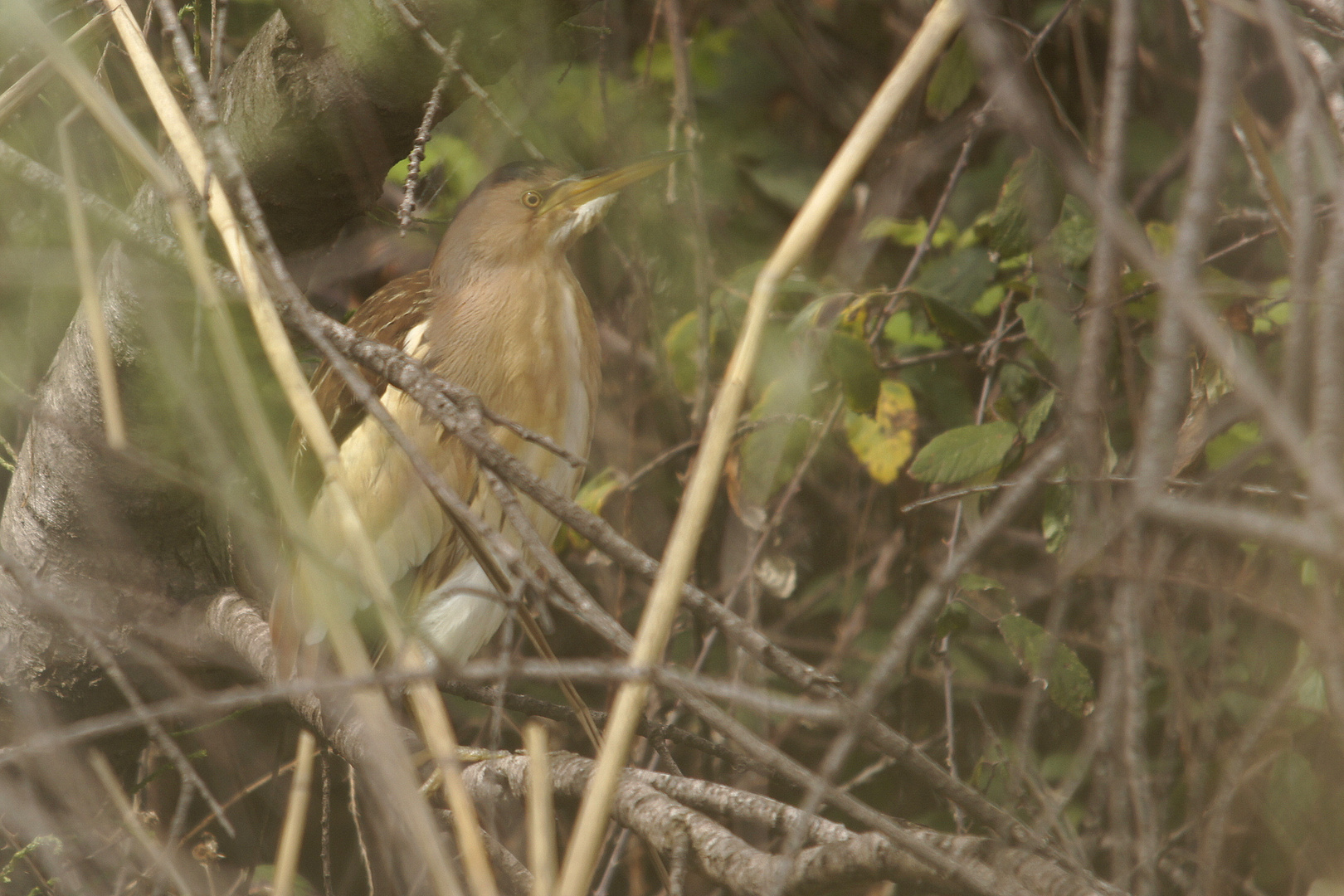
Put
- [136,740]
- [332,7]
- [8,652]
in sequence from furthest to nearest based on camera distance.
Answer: [136,740] < [8,652] < [332,7]

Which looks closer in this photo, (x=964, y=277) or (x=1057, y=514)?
(x=1057, y=514)

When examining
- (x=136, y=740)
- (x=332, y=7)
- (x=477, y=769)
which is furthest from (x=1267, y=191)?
(x=136, y=740)

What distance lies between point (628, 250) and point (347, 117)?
78 cm

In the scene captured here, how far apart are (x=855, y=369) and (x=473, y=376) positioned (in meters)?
0.56

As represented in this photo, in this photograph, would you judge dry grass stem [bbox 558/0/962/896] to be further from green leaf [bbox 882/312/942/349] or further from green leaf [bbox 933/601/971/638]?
green leaf [bbox 882/312/942/349]

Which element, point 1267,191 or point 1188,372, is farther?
point 1188,372

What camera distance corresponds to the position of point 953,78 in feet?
4.72

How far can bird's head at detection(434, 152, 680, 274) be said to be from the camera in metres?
1.64

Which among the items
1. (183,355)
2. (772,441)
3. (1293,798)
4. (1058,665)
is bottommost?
(1293,798)

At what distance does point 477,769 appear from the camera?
123 cm

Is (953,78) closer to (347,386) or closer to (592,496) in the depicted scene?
(592,496)

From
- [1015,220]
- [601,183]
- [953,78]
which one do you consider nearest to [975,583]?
[1015,220]

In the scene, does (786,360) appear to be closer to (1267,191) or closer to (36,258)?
(1267,191)

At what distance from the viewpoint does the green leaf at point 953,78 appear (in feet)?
A: 4.66
